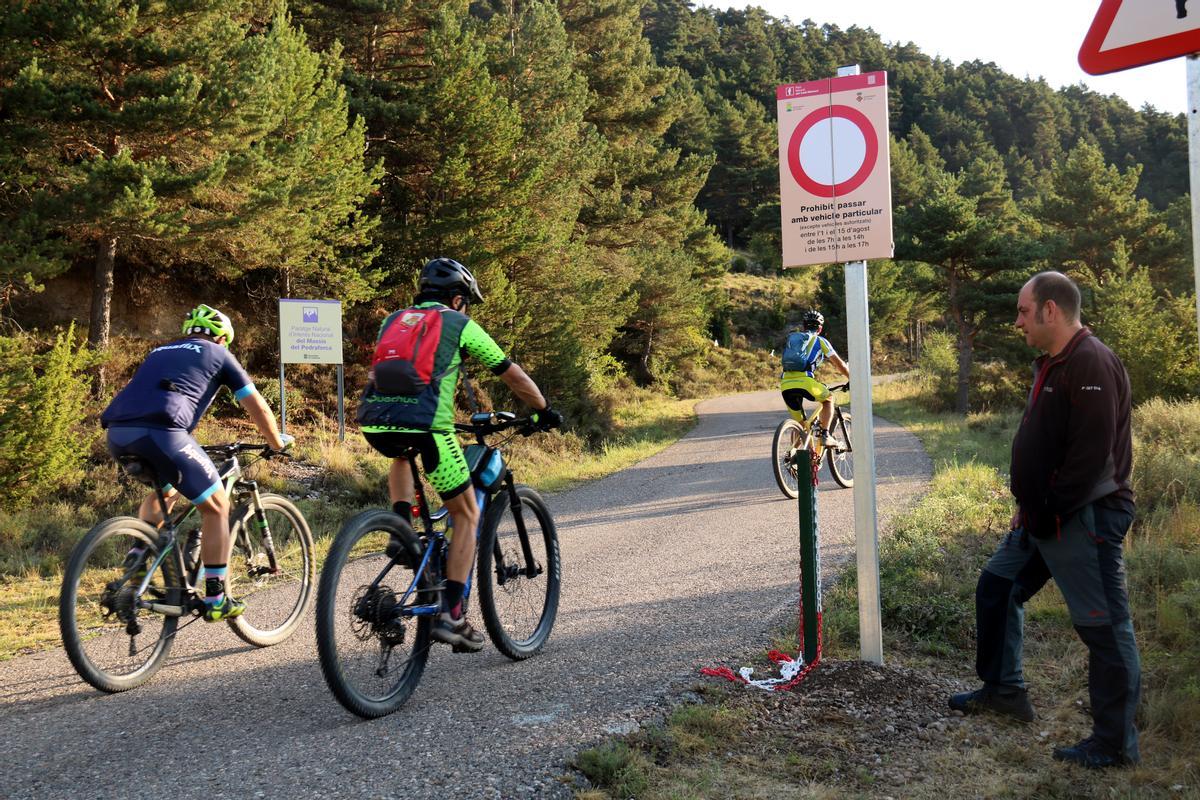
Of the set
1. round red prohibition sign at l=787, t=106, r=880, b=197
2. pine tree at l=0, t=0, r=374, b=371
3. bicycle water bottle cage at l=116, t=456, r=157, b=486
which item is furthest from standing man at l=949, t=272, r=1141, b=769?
pine tree at l=0, t=0, r=374, b=371

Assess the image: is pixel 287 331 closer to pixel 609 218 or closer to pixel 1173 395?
pixel 609 218

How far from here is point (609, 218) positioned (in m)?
31.5

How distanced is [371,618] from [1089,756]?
3.26m

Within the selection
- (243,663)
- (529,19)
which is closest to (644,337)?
(529,19)

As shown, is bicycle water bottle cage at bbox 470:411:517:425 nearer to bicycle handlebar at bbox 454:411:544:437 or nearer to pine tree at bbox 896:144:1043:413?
bicycle handlebar at bbox 454:411:544:437

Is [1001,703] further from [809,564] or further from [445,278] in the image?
[445,278]

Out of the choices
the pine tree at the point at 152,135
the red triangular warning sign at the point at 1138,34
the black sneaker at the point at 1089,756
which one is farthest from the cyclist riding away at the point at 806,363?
the pine tree at the point at 152,135

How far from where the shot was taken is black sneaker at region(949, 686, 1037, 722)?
4230 millimetres

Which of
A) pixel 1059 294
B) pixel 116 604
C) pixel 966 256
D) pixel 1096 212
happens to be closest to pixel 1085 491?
pixel 1059 294

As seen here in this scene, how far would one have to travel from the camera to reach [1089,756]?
377 centimetres

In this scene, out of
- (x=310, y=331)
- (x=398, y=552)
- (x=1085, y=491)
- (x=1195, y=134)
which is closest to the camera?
(x=1195, y=134)

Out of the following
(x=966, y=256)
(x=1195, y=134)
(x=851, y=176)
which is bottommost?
(x=1195, y=134)

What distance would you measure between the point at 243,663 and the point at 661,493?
778 centimetres

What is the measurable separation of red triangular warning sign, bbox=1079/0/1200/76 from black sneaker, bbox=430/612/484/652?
3.59 m
